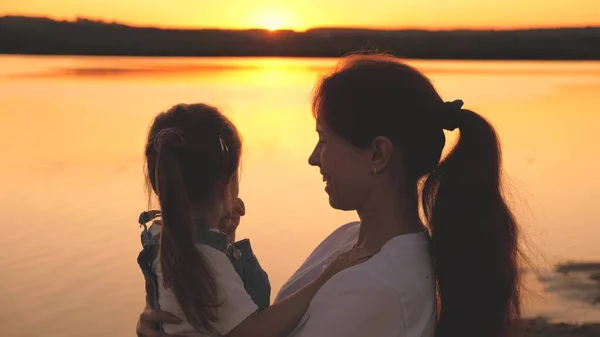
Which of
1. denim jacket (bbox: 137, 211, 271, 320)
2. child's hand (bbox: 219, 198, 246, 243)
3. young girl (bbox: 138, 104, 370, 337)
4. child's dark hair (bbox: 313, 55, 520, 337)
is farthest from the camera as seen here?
child's hand (bbox: 219, 198, 246, 243)

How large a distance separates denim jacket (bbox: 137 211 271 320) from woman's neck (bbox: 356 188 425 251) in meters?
0.48

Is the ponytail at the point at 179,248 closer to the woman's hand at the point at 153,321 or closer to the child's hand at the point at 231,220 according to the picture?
the woman's hand at the point at 153,321

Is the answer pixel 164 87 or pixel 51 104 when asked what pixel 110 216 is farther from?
pixel 164 87

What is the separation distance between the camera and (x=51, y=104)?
24953 millimetres

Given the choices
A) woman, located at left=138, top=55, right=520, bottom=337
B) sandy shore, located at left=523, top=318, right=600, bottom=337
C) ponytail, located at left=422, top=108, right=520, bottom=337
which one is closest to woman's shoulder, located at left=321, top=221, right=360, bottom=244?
woman, located at left=138, top=55, right=520, bottom=337

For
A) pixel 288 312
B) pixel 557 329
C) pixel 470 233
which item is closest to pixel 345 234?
pixel 288 312

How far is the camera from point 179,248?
2.23 m

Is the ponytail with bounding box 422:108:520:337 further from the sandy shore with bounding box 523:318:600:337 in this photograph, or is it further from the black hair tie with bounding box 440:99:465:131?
the sandy shore with bounding box 523:318:600:337

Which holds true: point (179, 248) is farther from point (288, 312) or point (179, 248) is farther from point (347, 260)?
point (347, 260)

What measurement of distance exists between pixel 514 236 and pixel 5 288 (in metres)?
6.50

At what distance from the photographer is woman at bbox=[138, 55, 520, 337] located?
1921 millimetres

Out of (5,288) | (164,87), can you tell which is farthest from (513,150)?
(164,87)

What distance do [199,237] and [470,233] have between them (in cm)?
72

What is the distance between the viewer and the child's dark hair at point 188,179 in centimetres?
222
